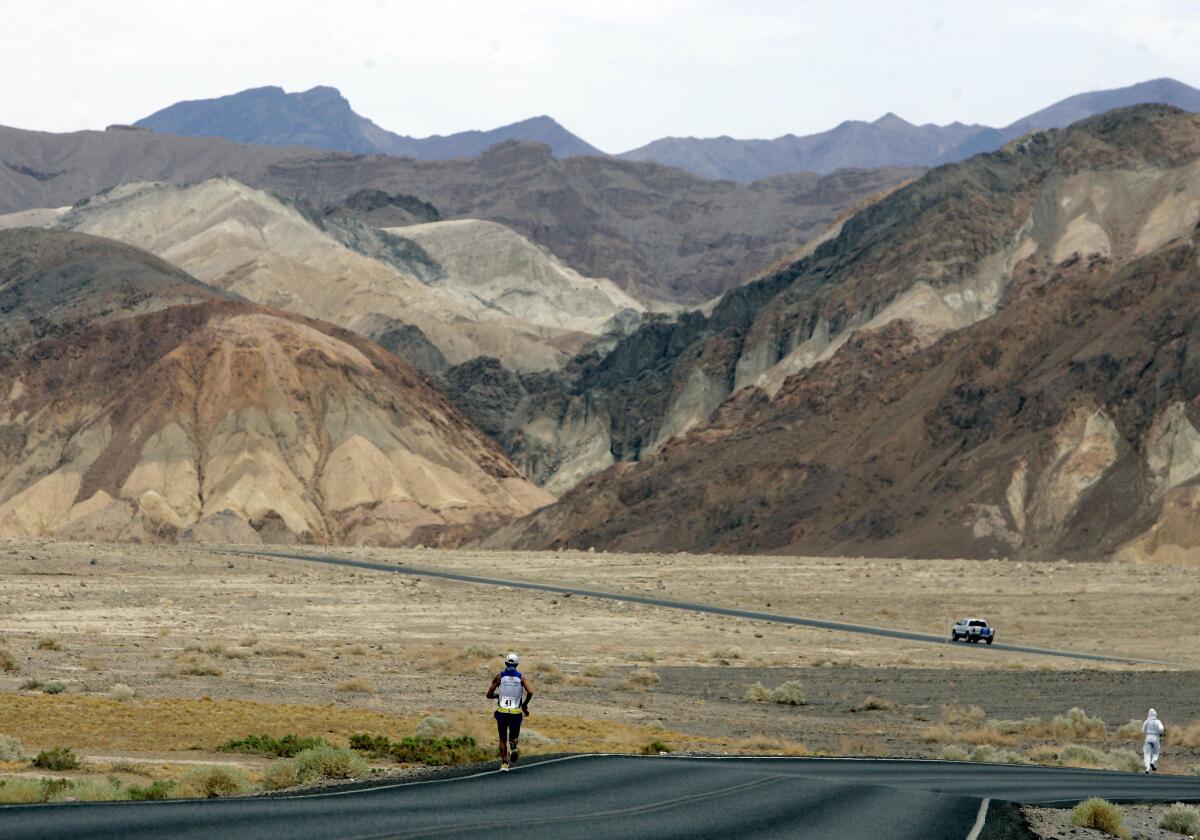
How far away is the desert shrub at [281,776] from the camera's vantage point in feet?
66.2

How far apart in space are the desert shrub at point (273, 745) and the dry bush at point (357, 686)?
488 inches

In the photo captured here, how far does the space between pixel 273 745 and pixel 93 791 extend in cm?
719

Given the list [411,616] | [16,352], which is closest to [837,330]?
[16,352]

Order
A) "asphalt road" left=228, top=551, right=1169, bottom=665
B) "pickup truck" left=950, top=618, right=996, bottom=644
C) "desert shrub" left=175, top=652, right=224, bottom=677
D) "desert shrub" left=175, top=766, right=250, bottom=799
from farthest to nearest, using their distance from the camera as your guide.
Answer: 1. "pickup truck" left=950, top=618, right=996, bottom=644
2. "asphalt road" left=228, top=551, right=1169, bottom=665
3. "desert shrub" left=175, top=652, right=224, bottom=677
4. "desert shrub" left=175, top=766, right=250, bottom=799

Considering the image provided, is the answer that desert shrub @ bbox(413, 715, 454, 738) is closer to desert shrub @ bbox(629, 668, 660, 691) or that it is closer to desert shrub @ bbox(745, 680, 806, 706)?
desert shrub @ bbox(745, 680, 806, 706)

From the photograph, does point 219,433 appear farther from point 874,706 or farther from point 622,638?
point 874,706

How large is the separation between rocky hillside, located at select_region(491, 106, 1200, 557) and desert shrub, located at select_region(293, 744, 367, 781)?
77.7 meters

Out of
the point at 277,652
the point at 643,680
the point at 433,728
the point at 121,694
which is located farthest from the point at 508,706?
the point at 277,652

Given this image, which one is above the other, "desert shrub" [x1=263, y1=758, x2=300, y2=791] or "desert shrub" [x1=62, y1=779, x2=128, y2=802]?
"desert shrub" [x1=62, y1=779, x2=128, y2=802]

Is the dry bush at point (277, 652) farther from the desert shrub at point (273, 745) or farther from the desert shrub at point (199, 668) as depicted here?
the desert shrub at point (273, 745)

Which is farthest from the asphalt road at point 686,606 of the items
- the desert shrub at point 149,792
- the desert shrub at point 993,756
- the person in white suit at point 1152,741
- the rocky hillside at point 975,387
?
the desert shrub at point 149,792

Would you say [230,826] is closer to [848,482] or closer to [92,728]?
[92,728]

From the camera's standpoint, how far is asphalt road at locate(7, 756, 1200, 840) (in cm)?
1538

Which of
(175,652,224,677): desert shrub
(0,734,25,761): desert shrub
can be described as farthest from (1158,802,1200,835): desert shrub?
(175,652,224,677): desert shrub
